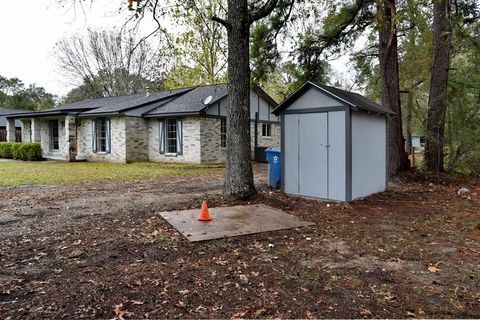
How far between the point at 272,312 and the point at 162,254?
172 cm

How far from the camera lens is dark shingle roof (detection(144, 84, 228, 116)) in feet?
51.3

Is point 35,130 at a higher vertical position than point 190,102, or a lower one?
lower

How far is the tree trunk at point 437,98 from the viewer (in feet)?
34.8

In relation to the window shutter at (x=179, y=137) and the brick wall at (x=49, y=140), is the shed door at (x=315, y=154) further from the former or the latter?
the brick wall at (x=49, y=140)

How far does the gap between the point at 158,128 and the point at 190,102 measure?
2090 millimetres

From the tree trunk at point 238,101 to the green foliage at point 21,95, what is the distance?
1682 inches

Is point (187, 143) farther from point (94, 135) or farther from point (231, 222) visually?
point (231, 222)

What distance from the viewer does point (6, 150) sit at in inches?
772

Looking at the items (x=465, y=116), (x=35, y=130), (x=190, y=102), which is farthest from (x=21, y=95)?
(x=465, y=116)

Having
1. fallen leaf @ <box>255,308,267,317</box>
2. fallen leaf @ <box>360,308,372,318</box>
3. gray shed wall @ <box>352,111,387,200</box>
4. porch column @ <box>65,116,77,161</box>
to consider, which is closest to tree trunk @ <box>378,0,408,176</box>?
gray shed wall @ <box>352,111,387,200</box>

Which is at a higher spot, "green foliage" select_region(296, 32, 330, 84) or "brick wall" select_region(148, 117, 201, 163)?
"green foliage" select_region(296, 32, 330, 84)

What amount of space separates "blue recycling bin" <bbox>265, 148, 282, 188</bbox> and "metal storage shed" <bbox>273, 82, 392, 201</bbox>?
56 cm

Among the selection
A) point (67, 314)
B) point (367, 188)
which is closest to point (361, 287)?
point (67, 314)

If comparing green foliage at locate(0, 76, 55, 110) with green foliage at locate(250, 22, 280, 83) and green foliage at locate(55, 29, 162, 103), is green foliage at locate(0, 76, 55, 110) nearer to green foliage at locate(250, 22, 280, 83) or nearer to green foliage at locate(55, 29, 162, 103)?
green foliage at locate(55, 29, 162, 103)
